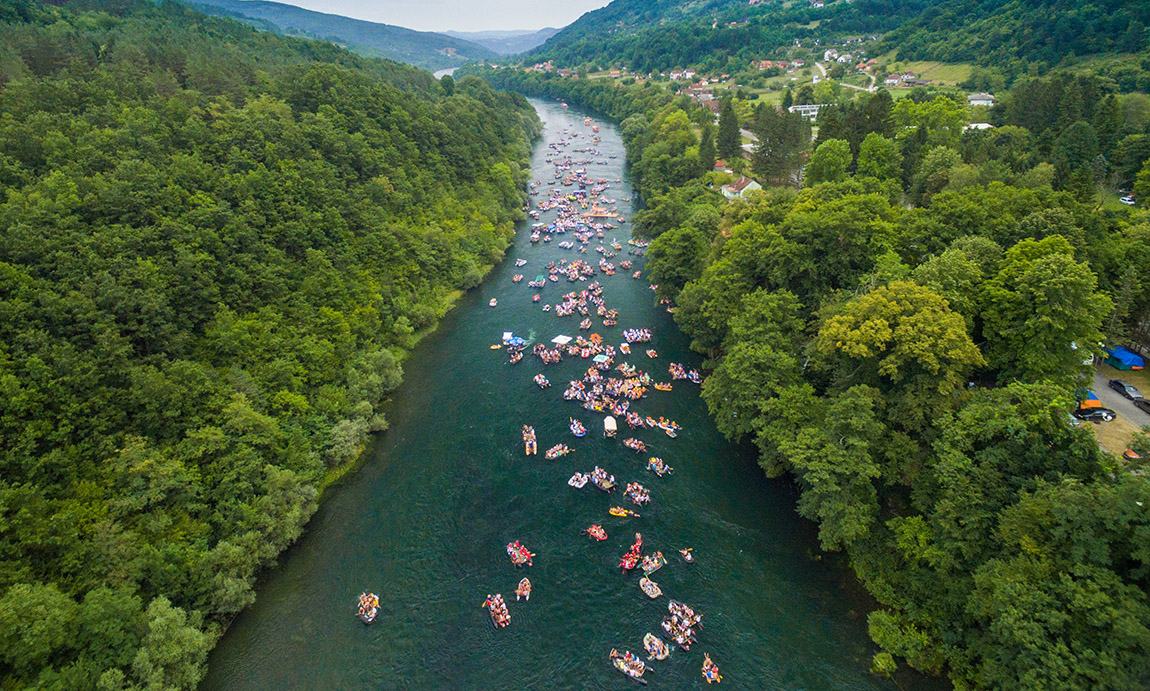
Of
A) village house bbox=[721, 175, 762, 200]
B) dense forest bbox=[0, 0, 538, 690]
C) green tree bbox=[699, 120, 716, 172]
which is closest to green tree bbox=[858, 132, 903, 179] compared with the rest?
village house bbox=[721, 175, 762, 200]

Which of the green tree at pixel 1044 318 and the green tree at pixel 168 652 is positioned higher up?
the green tree at pixel 1044 318

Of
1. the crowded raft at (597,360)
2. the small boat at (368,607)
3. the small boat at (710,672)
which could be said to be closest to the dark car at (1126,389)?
the crowded raft at (597,360)

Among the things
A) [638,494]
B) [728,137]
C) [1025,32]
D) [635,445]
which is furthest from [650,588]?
[1025,32]

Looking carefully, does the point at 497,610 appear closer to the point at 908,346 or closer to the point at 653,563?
the point at 653,563

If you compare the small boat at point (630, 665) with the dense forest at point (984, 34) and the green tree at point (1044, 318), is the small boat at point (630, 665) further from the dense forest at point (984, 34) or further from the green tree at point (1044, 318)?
the dense forest at point (984, 34)

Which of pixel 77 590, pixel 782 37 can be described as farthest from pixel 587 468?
pixel 782 37

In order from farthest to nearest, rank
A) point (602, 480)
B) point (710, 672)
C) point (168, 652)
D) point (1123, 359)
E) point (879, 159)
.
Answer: point (879, 159)
point (602, 480)
point (1123, 359)
point (710, 672)
point (168, 652)

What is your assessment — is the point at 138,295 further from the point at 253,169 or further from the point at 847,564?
the point at 847,564
